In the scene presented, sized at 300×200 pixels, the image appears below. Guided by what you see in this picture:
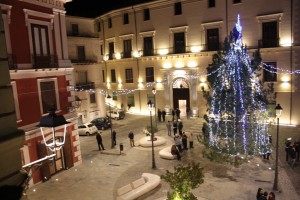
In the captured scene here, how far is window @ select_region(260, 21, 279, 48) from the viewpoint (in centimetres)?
2597

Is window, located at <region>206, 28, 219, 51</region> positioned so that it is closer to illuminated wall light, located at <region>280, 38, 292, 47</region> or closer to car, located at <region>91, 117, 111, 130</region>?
illuminated wall light, located at <region>280, 38, 292, 47</region>

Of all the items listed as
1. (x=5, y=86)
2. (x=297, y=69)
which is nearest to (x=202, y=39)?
(x=297, y=69)

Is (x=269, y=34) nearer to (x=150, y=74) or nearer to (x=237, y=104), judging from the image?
(x=237, y=104)

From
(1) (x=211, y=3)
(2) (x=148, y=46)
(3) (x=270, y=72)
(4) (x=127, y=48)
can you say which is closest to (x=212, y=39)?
(1) (x=211, y=3)

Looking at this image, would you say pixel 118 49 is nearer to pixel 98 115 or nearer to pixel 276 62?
pixel 98 115

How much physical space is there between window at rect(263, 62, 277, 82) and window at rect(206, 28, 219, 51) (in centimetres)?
537

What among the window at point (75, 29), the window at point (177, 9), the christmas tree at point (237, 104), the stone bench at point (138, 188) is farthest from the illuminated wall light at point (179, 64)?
the stone bench at point (138, 188)

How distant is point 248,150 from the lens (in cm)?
1598

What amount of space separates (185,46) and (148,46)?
5289 mm

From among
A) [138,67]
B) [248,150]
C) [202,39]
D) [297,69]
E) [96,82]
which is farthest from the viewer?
[138,67]

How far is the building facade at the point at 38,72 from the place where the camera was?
15.0 meters

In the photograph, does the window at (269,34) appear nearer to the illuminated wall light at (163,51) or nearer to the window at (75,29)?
the illuminated wall light at (163,51)

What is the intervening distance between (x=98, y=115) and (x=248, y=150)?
21264mm

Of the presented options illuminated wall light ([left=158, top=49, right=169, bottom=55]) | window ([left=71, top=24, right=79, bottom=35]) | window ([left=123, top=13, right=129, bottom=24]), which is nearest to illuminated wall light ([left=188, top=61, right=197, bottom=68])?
illuminated wall light ([left=158, top=49, right=169, bottom=55])
